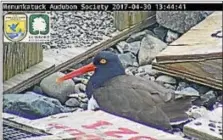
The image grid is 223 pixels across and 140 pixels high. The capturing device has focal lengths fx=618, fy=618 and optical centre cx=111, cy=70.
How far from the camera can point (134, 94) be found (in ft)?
6.95

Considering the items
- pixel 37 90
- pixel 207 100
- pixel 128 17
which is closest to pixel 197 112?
pixel 207 100

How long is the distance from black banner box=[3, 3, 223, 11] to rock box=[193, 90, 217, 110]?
285mm

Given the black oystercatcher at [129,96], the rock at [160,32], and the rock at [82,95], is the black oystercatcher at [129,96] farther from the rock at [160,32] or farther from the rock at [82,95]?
the rock at [160,32]

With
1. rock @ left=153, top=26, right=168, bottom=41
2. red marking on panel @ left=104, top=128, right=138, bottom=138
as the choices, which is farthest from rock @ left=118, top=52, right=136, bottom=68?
red marking on panel @ left=104, top=128, right=138, bottom=138

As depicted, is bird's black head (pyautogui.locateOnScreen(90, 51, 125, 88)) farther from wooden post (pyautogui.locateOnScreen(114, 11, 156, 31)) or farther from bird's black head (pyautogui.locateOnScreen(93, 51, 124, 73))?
wooden post (pyautogui.locateOnScreen(114, 11, 156, 31))

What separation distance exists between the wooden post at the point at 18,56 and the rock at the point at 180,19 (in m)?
0.43

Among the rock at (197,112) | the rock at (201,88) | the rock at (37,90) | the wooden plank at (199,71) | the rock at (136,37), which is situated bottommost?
the rock at (197,112)

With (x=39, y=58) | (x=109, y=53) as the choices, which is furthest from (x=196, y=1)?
(x=39, y=58)

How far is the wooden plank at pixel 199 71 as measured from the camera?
207cm

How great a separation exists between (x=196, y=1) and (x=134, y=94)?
378mm

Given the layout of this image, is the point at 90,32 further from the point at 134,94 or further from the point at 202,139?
the point at 202,139

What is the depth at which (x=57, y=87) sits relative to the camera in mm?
2133

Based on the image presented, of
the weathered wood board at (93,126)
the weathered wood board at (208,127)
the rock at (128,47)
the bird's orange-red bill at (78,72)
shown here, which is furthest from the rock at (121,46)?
the weathered wood board at (208,127)

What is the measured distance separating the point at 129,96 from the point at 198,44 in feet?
0.96
